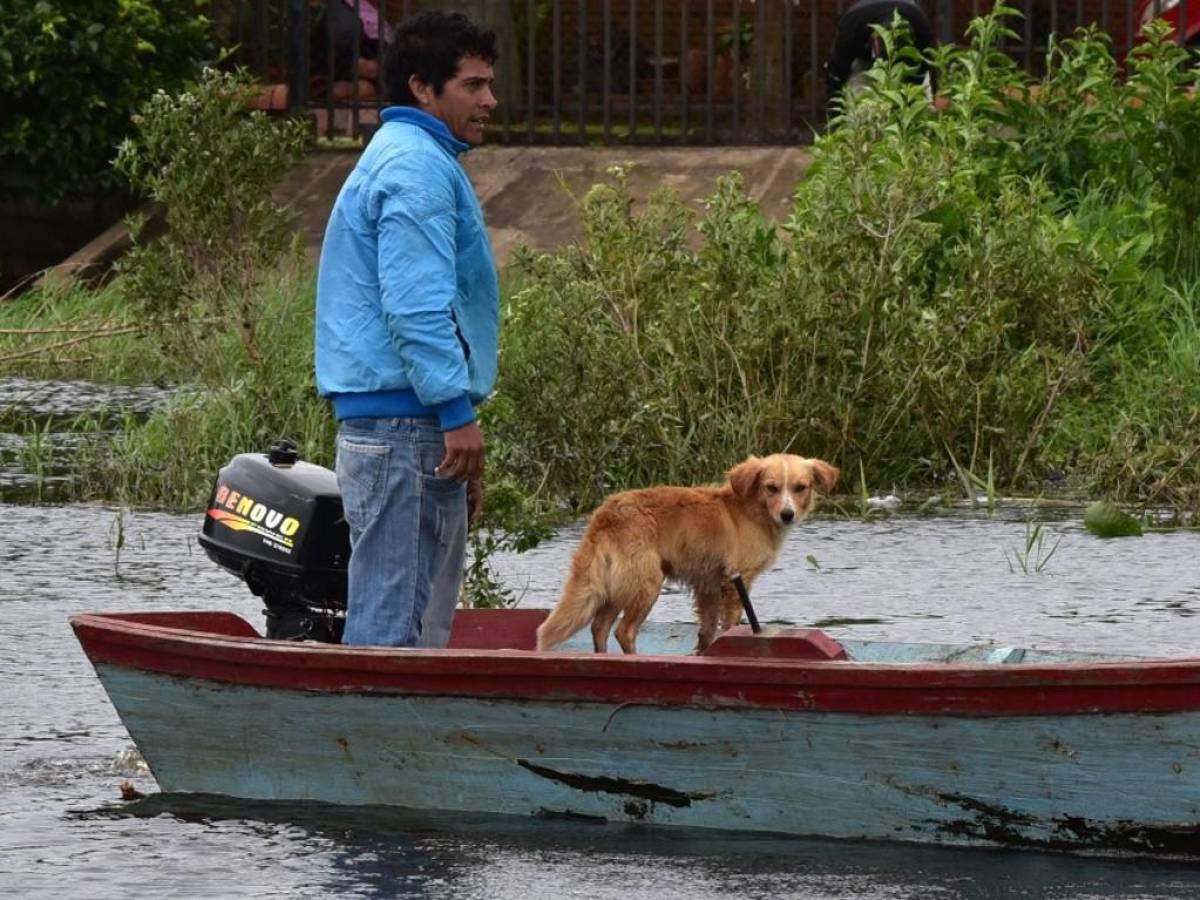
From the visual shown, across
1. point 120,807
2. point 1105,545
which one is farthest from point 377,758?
point 1105,545

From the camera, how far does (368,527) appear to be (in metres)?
6.89

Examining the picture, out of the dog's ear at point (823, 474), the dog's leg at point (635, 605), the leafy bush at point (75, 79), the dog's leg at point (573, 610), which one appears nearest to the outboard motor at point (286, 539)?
the dog's leg at point (573, 610)

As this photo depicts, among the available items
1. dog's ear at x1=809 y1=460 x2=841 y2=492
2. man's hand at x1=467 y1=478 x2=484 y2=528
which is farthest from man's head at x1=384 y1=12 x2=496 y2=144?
dog's ear at x1=809 y1=460 x2=841 y2=492

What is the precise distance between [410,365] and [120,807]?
1556 millimetres

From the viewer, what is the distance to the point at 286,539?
7.46 m

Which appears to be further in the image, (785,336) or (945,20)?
(945,20)

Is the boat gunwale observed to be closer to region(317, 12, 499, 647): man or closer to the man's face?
region(317, 12, 499, 647): man

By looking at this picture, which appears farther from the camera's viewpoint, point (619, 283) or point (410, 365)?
point (619, 283)

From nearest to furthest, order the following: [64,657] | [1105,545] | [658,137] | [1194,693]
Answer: [1194,693] → [64,657] → [1105,545] → [658,137]

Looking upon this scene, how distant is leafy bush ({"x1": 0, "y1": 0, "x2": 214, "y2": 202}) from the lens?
19.2 m

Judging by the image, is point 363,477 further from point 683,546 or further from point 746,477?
point 746,477

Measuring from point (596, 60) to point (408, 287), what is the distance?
15642mm

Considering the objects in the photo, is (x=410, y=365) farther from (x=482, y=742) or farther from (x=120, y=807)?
(x=120, y=807)

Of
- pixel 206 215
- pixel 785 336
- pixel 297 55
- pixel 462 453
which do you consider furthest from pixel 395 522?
pixel 297 55
